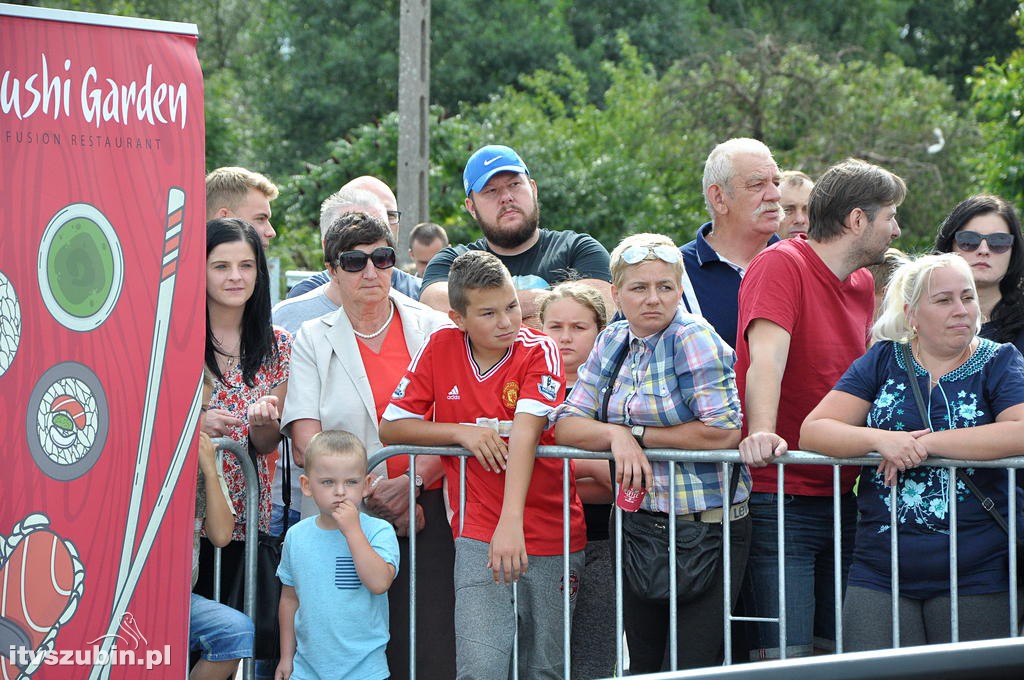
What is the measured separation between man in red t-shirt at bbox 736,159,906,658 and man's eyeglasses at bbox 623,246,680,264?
36 cm

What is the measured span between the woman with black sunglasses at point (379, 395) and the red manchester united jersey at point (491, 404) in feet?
0.81

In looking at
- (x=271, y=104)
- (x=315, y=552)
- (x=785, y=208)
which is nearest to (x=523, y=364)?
(x=315, y=552)

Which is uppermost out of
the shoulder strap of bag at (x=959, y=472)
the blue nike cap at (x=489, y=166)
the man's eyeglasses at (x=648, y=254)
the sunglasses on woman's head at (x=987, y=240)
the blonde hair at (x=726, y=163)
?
the blue nike cap at (x=489, y=166)

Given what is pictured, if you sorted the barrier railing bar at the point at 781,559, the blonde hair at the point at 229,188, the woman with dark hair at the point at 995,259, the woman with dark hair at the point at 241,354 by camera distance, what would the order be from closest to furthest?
1. the barrier railing bar at the point at 781,559
2. the woman with dark hair at the point at 241,354
3. the woman with dark hair at the point at 995,259
4. the blonde hair at the point at 229,188

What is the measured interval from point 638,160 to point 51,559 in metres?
17.7

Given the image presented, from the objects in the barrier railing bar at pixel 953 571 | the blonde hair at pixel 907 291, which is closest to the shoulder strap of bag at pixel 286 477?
the blonde hair at pixel 907 291

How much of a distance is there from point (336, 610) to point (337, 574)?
12 cm

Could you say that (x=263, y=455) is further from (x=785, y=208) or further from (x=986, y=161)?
(x=986, y=161)

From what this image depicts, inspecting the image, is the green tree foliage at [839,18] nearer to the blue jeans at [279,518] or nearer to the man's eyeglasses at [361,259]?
the man's eyeglasses at [361,259]

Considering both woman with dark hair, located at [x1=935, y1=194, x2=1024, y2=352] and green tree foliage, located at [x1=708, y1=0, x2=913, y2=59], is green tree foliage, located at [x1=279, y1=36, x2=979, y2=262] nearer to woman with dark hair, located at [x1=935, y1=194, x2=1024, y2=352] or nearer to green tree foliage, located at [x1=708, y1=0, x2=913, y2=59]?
woman with dark hair, located at [x1=935, y1=194, x2=1024, y2=352]

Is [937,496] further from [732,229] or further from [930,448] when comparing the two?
[732,229]

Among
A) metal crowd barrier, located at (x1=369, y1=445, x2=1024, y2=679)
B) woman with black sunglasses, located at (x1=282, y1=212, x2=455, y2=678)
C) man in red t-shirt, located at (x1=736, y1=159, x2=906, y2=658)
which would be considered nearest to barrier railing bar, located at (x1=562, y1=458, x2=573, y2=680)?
metal crowd barrier, located at (x1=369, y1=445, x2=1024, y2=679)

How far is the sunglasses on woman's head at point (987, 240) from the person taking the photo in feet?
16.0

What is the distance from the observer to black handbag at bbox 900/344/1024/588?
4.11 m
